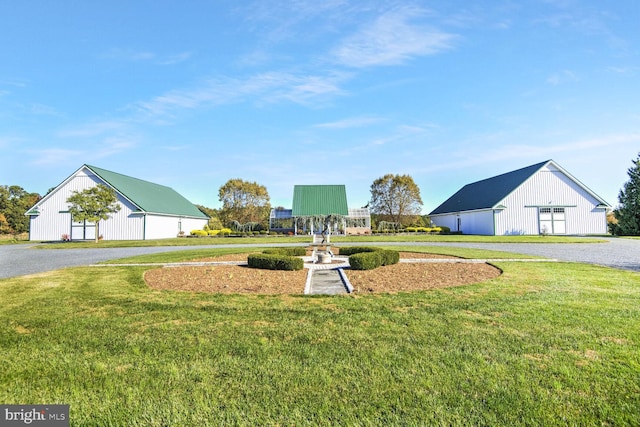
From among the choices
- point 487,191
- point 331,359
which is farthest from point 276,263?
point 487,191

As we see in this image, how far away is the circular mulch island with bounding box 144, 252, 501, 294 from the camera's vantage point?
8.19m

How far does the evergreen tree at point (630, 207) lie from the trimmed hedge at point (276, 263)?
39349mm

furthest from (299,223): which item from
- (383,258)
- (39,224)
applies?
(383,258)

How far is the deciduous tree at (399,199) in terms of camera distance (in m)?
53.9

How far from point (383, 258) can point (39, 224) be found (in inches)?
1506

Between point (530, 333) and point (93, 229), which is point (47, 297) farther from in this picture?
point (93, 229)

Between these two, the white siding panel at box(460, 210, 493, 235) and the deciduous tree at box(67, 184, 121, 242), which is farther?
the white siding panel at box(460, 210, 493, 235)

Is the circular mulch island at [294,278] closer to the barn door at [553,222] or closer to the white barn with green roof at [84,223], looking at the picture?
the white barn with green roof at [84,223]

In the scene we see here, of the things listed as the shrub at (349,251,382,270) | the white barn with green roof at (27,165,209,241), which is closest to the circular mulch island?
the shrub at (349,251,382,270)

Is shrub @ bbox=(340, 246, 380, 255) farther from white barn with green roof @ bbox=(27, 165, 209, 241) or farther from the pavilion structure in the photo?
white barn with green roof @ bbox=(27, 165, 209, 241)

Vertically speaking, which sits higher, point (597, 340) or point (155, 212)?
point (155, 212)

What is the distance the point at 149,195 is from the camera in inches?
1528

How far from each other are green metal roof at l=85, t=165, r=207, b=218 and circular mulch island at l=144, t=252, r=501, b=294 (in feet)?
89.6

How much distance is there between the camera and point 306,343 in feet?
14.7
